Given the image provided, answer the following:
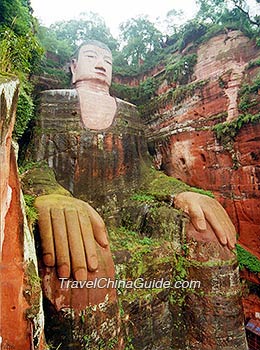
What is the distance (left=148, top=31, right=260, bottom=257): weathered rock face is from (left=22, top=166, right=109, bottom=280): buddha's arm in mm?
5558

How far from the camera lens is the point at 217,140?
942cm

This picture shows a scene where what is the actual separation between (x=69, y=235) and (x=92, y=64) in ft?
21.6

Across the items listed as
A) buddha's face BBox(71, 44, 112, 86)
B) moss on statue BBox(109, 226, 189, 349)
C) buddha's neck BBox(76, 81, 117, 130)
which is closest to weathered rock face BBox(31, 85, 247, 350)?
moss on statue BBox(109, 226, 189, 349)

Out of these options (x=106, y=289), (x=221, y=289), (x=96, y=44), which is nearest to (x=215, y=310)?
(x=221, y=289)

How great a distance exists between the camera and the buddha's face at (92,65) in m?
9.09

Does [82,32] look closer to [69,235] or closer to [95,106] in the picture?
[95,106]

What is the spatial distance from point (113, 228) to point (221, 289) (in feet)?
10.9

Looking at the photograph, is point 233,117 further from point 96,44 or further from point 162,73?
point 96,44

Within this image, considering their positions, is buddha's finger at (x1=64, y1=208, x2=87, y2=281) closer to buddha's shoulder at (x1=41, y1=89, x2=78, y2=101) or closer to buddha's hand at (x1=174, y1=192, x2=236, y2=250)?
buddha's hand at (x1=174, y1=192, x2=236, y2=250)

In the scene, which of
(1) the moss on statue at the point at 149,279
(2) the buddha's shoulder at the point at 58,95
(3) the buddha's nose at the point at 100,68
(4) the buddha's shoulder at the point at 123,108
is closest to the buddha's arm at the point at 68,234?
(1) the moss on statue at the point at 149,279

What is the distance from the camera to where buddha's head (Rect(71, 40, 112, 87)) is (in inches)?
358

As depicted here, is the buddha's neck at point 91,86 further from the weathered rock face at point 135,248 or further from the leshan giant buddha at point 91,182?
the weathered rock face at point 135,248

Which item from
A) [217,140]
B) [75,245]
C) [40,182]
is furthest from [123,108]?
[75,245]

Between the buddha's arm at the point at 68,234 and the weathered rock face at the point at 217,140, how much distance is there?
5.56 meters
